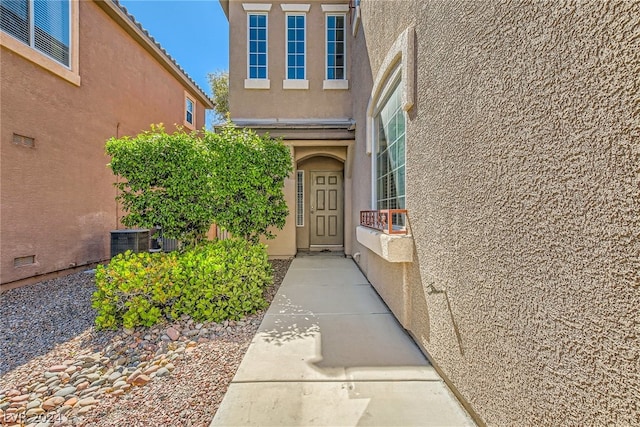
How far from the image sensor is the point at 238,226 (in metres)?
5.46

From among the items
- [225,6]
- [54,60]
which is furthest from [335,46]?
[54,60]

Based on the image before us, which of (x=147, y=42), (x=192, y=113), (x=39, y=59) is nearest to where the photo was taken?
(x=39, y=59)

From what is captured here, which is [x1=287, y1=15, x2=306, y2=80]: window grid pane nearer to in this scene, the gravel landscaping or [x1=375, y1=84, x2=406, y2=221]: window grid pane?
[x1=375, y1=84, x2=406, y2=221]: window grid pane

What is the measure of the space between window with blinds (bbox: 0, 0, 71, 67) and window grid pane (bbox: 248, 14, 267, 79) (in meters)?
4.45

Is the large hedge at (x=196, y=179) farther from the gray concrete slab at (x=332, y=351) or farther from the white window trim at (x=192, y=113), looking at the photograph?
the white window trim at (x=192, y=113)

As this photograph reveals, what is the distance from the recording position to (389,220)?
3.62m

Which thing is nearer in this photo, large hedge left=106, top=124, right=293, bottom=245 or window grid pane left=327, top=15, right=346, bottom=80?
large hedge left=106, top=124, right=293, bottom=245

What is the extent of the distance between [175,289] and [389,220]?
313cm

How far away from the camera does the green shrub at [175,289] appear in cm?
377

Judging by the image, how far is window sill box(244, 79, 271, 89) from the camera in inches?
337

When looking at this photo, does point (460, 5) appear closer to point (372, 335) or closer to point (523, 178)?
point (523, 178)

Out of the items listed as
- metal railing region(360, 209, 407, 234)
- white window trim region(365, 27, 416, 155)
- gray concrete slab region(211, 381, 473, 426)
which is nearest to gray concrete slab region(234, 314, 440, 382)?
gray concrete slab region(211, 381, 473, 426)

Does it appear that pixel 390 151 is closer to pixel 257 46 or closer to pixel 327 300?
pixel 327 300

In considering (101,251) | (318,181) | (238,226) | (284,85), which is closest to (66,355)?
(238,226)
